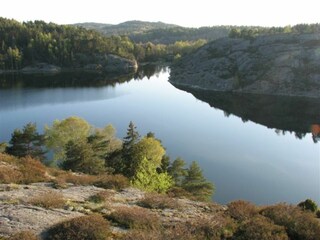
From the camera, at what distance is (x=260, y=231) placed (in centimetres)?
1616

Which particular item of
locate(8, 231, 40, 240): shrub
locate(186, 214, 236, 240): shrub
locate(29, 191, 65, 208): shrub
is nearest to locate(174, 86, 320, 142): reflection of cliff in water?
locate(186, 214, 236, 240): shrub

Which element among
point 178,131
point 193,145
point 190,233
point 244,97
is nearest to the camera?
point 190,233

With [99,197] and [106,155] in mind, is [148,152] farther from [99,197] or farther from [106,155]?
[99,197]

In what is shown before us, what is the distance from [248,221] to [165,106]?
416 feet

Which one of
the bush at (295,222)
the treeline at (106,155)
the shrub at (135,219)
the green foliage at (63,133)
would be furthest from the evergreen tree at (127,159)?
the shrub at (135,219)

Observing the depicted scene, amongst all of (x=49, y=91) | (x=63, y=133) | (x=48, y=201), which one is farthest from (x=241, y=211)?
(x=49, y=91)

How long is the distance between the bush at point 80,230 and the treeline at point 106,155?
91.9 ft

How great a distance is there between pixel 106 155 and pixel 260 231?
48.7 metres

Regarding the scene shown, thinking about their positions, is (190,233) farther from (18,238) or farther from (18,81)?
(18,81)

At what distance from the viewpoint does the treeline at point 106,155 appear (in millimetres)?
53688

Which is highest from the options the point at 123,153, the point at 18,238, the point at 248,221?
the point at 18,238

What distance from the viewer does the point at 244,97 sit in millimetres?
163750

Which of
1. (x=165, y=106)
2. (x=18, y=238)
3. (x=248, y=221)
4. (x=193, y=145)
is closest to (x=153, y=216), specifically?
(x=248, y=221)

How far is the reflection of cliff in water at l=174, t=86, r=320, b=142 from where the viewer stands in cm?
11831
